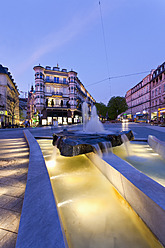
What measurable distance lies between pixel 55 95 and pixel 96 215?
3620 centimetres

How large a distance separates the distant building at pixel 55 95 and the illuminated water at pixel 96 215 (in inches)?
1223

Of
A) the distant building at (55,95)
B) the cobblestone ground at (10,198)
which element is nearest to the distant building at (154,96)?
the distant building at (55,95)

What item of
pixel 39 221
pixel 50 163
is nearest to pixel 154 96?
pixel 50 163

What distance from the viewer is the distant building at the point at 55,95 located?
33625 millimetres

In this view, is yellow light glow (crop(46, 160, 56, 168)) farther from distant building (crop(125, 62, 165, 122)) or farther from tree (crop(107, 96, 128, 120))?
tree (crop(107, 96, 128, 120))

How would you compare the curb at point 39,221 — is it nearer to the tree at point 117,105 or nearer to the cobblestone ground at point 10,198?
the cobblestone ground at point 10,198

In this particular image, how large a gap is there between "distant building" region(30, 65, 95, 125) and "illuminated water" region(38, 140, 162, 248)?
102 ft

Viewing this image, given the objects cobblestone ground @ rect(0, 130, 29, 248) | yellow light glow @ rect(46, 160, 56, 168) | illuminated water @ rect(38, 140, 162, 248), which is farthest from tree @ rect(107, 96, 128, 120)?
cobblestone ground @ rect(0, 130, 29, 248)

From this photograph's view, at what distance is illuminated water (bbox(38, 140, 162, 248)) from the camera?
159 cm

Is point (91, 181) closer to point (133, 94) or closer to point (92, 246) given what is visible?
point (92, 246)

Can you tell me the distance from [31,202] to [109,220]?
1.30 meters

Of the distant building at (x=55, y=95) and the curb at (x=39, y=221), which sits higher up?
the distant building at (x=55, y=95)

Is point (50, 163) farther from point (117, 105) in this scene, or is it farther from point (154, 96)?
point (117, 105)

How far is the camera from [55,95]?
35719 mm
